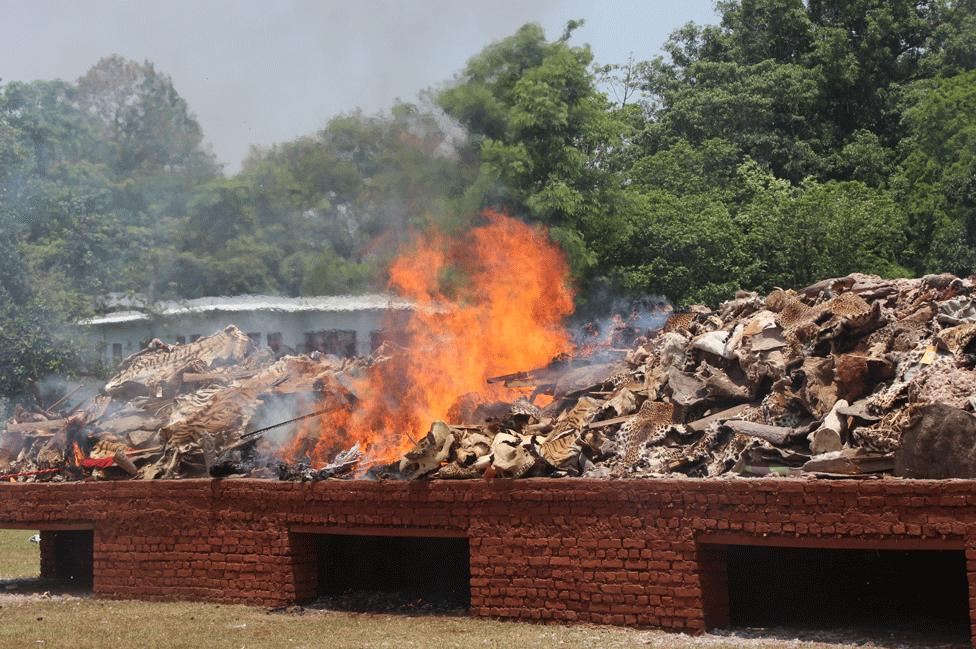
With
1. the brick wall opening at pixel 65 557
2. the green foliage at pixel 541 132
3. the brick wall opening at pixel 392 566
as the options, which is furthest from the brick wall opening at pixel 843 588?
the green foliage at pixel 541 132

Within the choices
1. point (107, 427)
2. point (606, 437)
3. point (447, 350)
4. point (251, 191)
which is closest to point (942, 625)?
point (606, 437)

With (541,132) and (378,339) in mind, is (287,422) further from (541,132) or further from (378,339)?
(541,132)

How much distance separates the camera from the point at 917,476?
910cm

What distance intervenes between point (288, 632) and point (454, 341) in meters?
5.08

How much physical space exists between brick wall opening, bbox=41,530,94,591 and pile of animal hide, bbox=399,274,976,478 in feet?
21.5

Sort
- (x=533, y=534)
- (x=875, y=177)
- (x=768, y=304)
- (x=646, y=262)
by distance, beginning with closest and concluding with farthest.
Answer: (x=533, y=534) < (x=768, y=304) < (x=646, y=262) < (x=875, y=177)

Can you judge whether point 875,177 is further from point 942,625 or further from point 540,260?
point 942,625

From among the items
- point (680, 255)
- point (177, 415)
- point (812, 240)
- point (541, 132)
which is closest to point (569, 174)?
point (541, 132)

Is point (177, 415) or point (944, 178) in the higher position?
point (944, 178)

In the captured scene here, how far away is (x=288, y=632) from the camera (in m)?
10.9

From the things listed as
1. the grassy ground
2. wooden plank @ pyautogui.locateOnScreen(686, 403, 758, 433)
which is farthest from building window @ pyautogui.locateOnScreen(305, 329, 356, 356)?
wooden plank @ pyautogui.locateOnScreen(686, 403, 758, 433)

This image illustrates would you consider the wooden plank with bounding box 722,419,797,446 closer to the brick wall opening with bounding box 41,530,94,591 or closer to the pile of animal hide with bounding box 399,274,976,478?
the pile of animal hide with bounding box 399,274,976,478

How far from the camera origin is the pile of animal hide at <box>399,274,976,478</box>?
32.0 feet

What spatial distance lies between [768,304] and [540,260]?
5.30 metres
